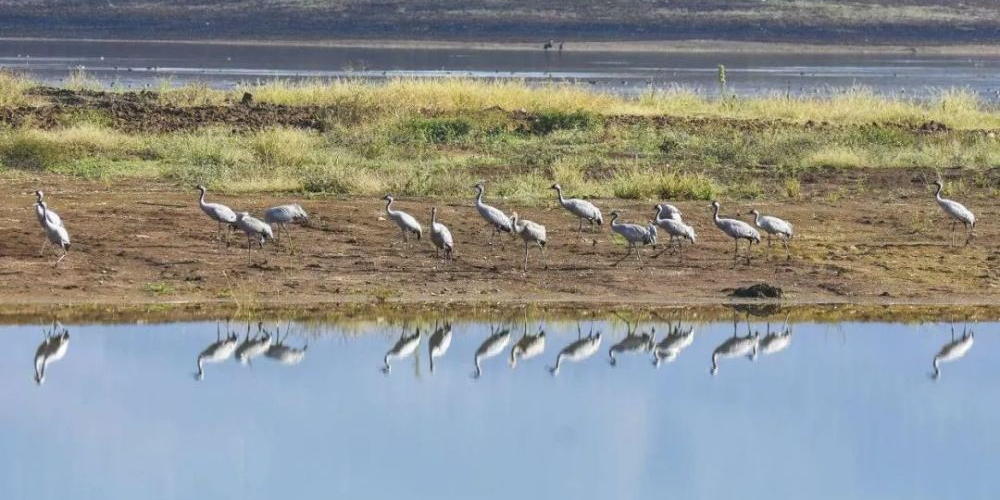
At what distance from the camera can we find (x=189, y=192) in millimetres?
22234

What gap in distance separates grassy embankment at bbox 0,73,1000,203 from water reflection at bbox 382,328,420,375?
7691 millimetres

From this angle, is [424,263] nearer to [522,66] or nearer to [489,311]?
[489,311]

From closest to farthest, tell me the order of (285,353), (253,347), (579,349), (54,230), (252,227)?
(285,353), (253,347), (579,349), (54,230), (252,227)

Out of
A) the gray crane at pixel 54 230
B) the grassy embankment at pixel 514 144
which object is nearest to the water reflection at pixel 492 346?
the gray crane at pixel 54 230

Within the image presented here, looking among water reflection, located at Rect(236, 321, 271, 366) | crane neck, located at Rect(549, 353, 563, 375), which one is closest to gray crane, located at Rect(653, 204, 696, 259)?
crane neck, located at Rect(549, 353, 563, 375)

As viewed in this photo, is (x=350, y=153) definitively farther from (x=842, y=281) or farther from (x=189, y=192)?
(x=842, y=281)

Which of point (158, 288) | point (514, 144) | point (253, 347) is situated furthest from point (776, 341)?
point (514, 144)

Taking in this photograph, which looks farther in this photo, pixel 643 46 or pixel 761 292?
pixel 643 46

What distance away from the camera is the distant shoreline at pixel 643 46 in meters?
80.0

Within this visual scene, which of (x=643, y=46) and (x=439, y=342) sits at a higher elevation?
(x=439, y=342)

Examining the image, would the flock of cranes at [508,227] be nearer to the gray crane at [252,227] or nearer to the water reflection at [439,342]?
the gray crane at [252,227]

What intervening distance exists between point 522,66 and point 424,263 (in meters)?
45.2

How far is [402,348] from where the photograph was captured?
570 inches

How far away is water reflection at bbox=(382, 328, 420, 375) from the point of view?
552 inches
